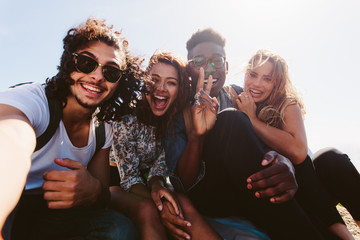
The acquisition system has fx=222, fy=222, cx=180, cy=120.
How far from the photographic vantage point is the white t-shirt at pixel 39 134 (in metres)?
1.50

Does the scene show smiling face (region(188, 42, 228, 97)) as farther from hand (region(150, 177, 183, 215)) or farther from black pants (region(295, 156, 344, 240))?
black pants (region(295, 156, 344, 240))

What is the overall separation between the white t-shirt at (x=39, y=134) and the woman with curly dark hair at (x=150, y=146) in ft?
1.25

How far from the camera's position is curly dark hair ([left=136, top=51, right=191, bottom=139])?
2732 mm

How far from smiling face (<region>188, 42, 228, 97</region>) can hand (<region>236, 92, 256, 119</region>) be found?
2.41 feet

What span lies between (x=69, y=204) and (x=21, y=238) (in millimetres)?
520

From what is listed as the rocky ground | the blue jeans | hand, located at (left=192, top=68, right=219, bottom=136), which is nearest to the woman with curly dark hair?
the blue jeans

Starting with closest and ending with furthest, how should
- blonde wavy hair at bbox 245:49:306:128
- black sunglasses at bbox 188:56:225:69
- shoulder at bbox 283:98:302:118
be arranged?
shoulder at bbox 283:98:302:118 → blonde wavy hair at bbox 245:49:306:128 → black sunglasses at bbox 188:56:225:69

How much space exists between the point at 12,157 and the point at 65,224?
43.0 inches

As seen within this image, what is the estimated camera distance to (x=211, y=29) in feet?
14.8

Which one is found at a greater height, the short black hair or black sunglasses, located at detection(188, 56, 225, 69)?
the short black hair

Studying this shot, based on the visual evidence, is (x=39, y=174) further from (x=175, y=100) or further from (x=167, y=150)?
(x=175, y=100)

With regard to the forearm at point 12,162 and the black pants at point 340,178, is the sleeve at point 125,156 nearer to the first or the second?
the forearm at point 12,162

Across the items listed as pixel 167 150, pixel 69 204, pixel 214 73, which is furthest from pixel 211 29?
pixel 69 204

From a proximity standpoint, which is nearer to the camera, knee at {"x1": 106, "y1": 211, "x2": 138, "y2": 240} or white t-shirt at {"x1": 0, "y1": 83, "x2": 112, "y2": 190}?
white t-shirt at {"x1": 0, "y1": 83, "x2": 112, "y2": 190}
